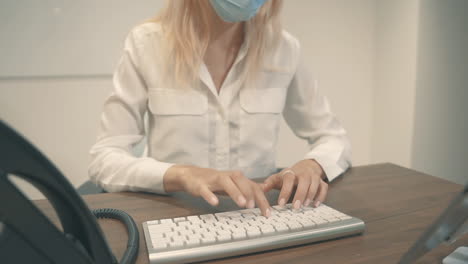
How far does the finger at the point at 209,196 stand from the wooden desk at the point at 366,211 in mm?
40

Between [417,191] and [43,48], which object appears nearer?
[417,191]

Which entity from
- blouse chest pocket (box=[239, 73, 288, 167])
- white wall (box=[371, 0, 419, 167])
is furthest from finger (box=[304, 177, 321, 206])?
white wall (box=[371, 0, 419, 167])

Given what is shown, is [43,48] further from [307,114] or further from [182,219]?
[182,219]

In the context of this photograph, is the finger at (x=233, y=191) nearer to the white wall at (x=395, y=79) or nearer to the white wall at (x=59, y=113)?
the white wall at (x=59, y=113)

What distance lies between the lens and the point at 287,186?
2.29 feet

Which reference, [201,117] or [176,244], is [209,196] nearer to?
[176,244]

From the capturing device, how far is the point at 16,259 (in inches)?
13.4

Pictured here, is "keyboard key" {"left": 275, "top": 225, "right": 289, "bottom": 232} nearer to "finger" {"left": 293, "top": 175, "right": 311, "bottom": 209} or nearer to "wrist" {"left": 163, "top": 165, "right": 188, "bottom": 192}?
"finger" {"left": 293, "top": 175, "right": 311, "bottom": 209}

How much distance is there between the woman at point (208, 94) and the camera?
982 mm

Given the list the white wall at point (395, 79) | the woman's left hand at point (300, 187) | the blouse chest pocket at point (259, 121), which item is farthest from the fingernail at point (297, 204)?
the white wall at point (395, 79)

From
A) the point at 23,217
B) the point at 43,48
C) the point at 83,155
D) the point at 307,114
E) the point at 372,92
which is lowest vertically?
the point at 83,155

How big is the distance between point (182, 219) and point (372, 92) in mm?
2203

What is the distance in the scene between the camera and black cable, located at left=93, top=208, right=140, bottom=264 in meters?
0.47

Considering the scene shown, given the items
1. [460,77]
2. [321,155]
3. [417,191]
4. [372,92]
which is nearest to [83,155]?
[321,155]
